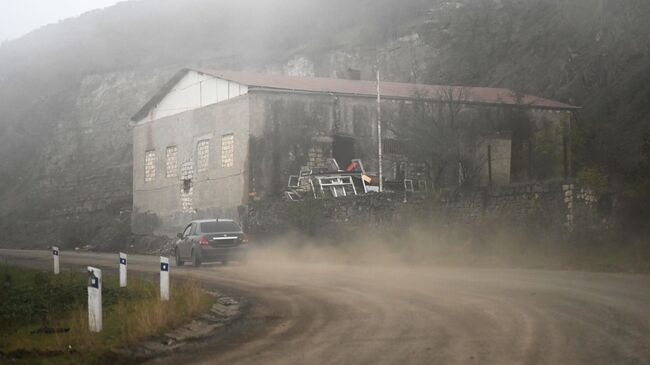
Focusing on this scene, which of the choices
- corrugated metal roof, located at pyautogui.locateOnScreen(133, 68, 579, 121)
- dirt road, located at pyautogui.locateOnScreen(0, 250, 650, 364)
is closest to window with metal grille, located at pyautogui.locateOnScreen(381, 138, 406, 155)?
corrugated metal roof, located at pyautogui.locateOnScreen(133, 68, 579, 121)

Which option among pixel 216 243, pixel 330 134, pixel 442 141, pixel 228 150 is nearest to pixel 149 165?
pixel 228 150

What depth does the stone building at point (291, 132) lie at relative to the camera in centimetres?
3888

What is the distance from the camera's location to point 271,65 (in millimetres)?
73312

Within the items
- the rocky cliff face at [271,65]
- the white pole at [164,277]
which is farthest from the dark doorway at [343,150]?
the white pole at [164,277]

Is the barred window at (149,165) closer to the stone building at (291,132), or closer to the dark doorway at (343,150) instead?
the stone building at (291,132)

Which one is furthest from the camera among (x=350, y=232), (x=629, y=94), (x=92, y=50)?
(x=92, y=50)

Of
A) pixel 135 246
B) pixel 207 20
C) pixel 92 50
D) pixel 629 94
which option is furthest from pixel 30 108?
pixel 629 94

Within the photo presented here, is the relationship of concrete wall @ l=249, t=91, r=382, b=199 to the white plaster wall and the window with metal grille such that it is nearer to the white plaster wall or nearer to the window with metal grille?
the window with metal grille

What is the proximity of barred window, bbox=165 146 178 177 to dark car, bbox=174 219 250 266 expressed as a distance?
61.4 feet

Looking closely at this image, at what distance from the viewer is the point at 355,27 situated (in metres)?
75.9

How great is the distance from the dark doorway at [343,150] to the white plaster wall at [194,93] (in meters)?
5.26

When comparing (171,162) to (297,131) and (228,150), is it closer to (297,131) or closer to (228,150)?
(228,150)

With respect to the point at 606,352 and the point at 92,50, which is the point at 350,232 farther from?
the point at 92,50

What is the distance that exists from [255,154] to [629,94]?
20.1m
